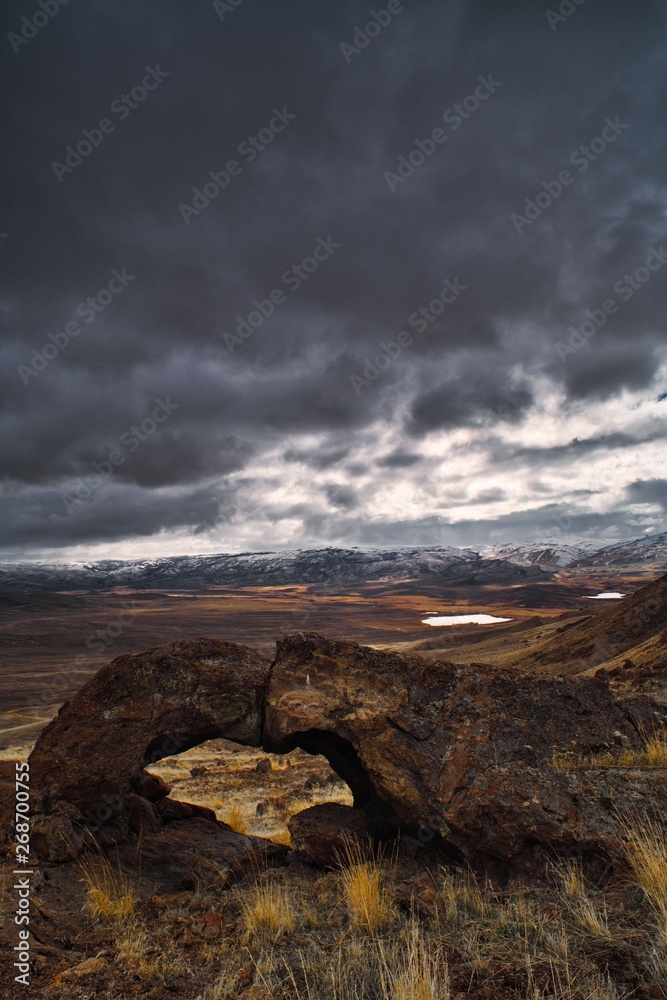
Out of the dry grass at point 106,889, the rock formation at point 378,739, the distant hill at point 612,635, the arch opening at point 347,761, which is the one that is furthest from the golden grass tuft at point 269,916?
the distant hill at point 612,635

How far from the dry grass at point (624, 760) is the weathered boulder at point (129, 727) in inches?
176

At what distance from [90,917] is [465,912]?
13.3 ft

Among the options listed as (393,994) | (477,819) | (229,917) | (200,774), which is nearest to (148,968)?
(229,917)

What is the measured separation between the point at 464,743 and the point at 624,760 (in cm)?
220

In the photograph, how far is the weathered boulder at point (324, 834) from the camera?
22.1 feet

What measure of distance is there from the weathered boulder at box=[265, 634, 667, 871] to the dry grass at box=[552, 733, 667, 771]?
0.12m

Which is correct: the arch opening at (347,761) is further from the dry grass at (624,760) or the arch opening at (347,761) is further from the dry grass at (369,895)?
the dry grass at (624,760)

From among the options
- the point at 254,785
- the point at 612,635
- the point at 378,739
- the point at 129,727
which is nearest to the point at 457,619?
the point at 612,635

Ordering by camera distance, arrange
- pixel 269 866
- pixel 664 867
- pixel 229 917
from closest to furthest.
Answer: pixel 664 867 < pixel 229 917 < pixel 269 866

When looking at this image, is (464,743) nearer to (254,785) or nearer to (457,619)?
(254,785)

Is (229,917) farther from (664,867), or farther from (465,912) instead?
(664,867)

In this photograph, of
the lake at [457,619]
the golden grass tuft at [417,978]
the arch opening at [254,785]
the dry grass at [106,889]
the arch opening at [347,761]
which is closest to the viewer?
the golden grass tuft at [417,978]

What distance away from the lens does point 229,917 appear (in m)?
5.40

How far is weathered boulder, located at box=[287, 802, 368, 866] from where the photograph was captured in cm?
673
